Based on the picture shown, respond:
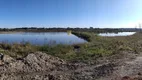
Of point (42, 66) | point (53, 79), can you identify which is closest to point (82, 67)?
point (42, 66)

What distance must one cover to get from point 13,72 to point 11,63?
815 mm

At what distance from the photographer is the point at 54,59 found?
1600 centimetres

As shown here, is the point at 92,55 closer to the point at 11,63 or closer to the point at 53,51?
the point at 53,51

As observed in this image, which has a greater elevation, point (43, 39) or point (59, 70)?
point (59, 70)

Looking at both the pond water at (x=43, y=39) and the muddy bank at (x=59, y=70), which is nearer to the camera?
the muddy bank at (x=59, y=70)

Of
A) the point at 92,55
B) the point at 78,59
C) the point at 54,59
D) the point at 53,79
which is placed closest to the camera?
the point at 53,79

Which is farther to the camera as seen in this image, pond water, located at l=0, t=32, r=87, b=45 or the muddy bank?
pond water, located at l=0, t=32, r=87, b=45

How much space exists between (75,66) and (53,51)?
15.2 ft

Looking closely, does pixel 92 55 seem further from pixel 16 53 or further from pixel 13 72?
pixel 13 72

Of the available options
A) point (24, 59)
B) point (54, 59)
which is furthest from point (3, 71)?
point (54, 59)

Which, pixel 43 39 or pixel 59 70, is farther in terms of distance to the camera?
pixel 43 39

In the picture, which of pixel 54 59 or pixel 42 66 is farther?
pixel 54 59

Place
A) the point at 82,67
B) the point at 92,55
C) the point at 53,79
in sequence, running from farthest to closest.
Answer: the point at 92,55 < the point at 82,67 < the point at 53,79

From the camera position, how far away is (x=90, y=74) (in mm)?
12609
